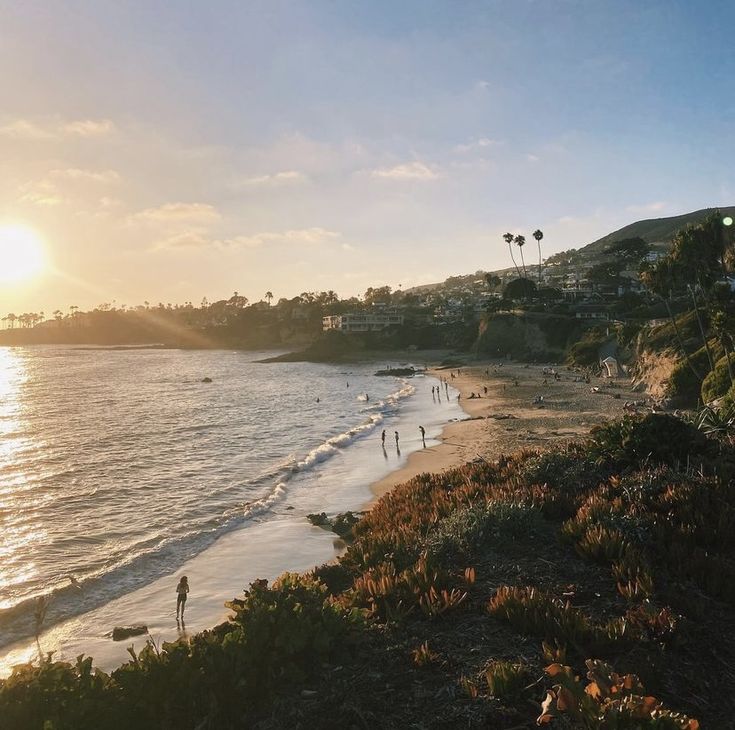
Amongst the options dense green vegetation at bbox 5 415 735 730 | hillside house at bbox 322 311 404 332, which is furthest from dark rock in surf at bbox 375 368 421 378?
dense green vegetation at bbox 5 415 735 730

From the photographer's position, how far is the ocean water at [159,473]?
17.5 metres

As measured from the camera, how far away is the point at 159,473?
3033cm

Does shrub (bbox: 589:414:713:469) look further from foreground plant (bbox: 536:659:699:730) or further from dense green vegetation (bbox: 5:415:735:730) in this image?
foreground plant (bbox: 536:659:699:730)

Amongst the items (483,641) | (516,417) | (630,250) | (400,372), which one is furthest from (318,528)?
(630,250)

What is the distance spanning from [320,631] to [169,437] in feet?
125

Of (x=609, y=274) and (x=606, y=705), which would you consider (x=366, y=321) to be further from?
(x=606, y=705)

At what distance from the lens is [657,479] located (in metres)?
11.1

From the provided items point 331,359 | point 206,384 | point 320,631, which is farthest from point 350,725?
point 331,359

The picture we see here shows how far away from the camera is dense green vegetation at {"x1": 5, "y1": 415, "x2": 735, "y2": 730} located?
225 inches

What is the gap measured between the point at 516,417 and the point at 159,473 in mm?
26231

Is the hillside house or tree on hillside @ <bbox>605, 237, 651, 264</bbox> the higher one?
tree on hillside @ <bbox>605, 237, 651, 264</bbox>

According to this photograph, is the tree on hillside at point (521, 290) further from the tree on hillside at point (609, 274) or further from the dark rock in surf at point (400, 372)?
the dark rock in surf at point (400, 372)

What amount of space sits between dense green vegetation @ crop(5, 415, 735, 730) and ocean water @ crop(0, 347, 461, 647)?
9.92 metres

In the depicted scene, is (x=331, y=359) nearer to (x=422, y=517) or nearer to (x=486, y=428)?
(x=486, y=428)
